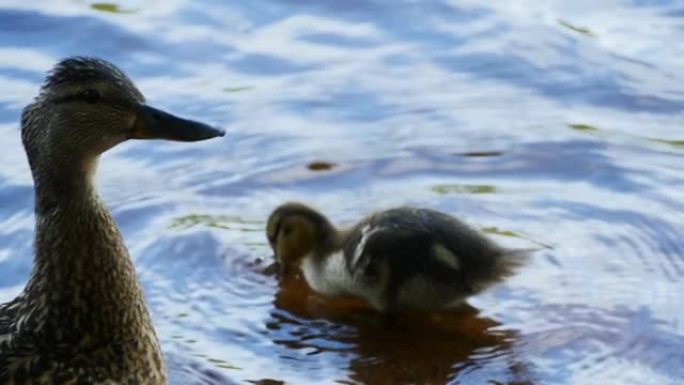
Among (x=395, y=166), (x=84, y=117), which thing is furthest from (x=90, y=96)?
(x=395, y=166)

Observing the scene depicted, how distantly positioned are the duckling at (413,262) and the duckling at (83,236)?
1040mm

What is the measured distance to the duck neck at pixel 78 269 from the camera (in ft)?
10.9

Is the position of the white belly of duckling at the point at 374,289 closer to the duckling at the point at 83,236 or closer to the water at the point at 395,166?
the water at the point at 395,166

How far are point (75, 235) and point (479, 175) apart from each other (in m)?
1.87

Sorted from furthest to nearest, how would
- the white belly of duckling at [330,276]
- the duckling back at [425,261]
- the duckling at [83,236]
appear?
the white belly of duckling at [330,276], the duckling back at [425,261], the duckling at [83,236]

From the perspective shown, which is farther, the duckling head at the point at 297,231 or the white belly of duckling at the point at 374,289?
the duckling head at the point at 297,231

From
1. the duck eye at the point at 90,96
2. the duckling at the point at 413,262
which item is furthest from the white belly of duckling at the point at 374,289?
the duck eye at the point at 90,96

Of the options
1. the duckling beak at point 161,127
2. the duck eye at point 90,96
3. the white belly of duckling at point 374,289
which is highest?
the duck eye at point 90,96

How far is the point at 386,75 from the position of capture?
224 inches

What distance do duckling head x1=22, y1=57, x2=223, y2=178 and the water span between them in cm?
86

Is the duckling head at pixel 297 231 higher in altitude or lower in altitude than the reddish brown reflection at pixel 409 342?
higher

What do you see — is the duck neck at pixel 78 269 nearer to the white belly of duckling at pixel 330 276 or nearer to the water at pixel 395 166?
the water at pixel 395 166

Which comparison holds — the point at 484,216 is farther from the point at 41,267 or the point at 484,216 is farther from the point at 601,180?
the point at 41,267

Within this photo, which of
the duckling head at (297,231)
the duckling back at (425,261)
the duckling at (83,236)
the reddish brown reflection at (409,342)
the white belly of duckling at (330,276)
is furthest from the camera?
the duckling head at (297,231)
